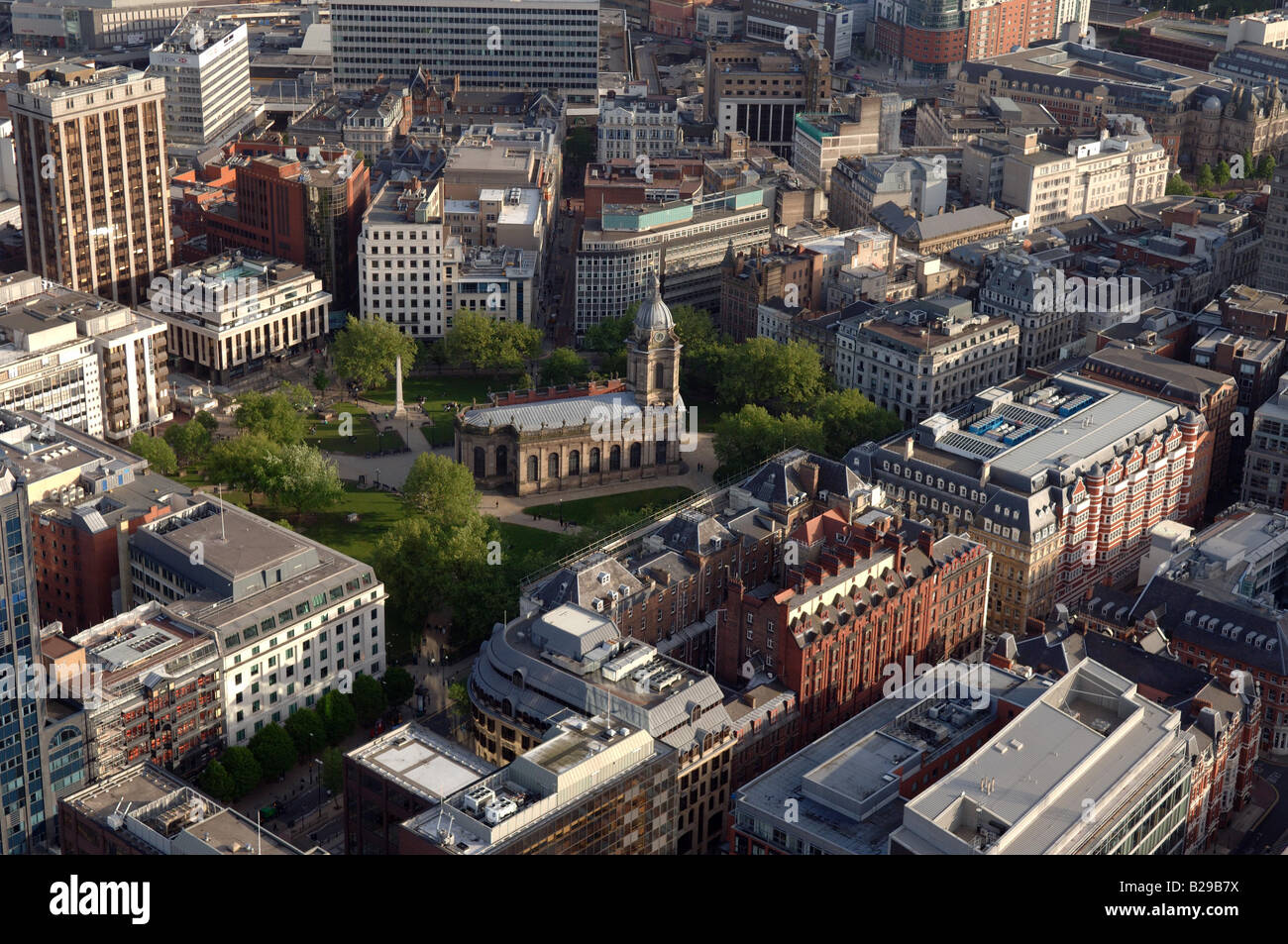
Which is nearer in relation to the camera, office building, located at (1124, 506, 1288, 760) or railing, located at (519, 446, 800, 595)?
office building, located at (1124, 506, 1288, 760)

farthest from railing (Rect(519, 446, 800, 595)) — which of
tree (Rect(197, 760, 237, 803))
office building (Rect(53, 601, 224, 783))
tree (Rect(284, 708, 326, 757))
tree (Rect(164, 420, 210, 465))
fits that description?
tree (Rect(164, 420, 210, 465))

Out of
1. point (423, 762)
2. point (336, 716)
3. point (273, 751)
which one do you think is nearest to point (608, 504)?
point (336, 716)

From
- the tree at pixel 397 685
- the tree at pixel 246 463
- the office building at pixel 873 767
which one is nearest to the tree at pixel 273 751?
the tree at pixel 397 685

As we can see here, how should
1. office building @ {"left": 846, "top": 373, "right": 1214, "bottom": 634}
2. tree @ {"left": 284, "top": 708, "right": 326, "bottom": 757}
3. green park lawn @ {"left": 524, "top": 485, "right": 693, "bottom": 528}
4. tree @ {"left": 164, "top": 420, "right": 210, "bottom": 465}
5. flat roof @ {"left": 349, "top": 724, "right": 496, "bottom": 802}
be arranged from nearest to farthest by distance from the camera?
flat roof @ {"left": 349, "top": 724, "right": 496, "bottom": 802}
tree @ {"left": 284, "top": 708, "right": 326, "bottom": 757}
office building @ {"left": 846, "top": 373, "right": 1214, "bottom": 634}
green park lawn @ {"left": 524, "top": 485, "right": 693, "bottom": 528}
tree @ {"left": 164, "top": 420, "right": 210, "bottom": 465}

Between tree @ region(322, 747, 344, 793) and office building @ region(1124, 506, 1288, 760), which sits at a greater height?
office building @ region(1124, 506, 1288, 760)

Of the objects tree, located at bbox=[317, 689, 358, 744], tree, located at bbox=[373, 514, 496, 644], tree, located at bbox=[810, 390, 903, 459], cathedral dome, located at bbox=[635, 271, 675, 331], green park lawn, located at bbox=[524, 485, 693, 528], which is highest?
cathedral dome, located at bbox=[635, 271, 675, 331]

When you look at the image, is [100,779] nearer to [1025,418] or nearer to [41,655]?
[41,655]

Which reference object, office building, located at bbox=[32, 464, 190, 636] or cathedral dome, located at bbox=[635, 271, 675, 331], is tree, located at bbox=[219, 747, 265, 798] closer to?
office building, located at bbox=[32, 464, 190, 636]
